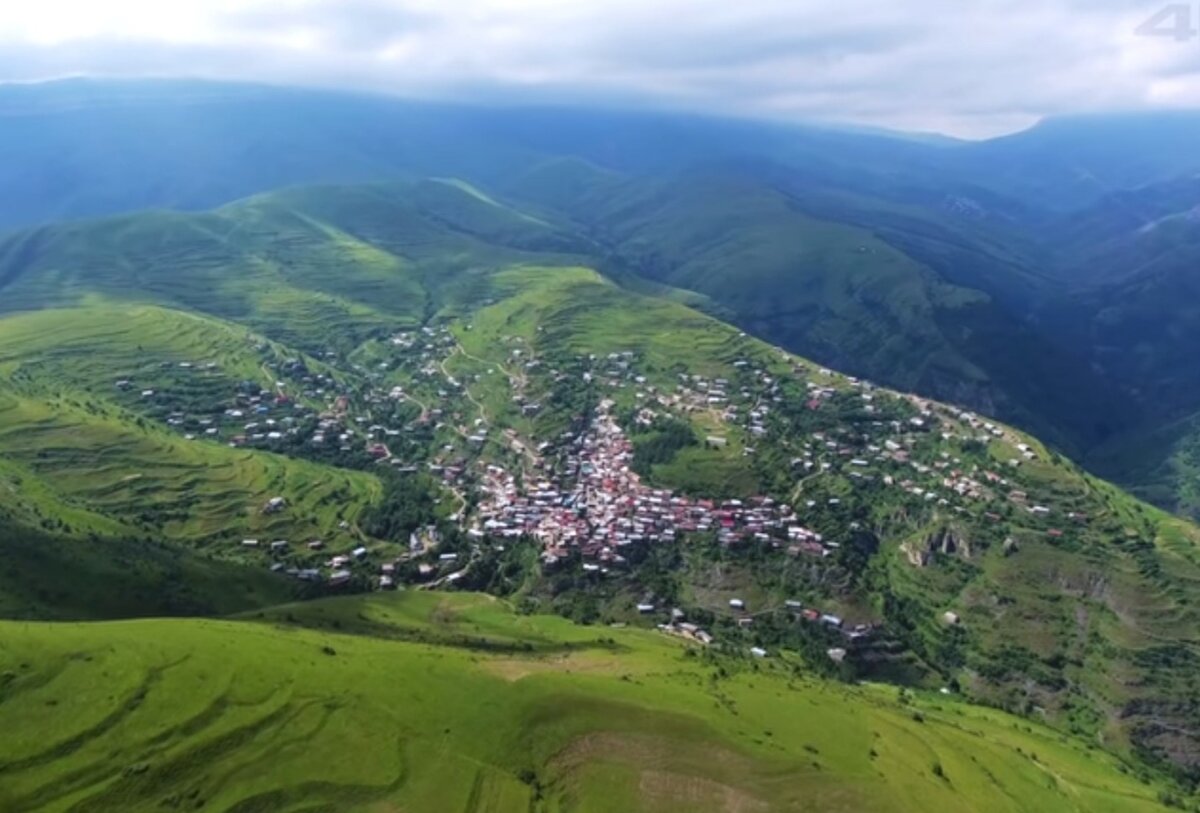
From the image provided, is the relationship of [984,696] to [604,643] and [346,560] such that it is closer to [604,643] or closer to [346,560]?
[604,643]

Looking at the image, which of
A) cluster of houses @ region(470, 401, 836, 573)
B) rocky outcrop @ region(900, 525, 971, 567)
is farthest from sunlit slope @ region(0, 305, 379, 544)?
rocky outcrop @ region(900, 525, 971, 567)

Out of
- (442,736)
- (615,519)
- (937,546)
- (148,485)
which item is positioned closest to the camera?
(442,736)

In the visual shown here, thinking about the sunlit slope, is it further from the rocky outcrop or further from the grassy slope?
the rocky outcrop

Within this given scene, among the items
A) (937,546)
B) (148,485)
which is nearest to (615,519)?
(937,546)

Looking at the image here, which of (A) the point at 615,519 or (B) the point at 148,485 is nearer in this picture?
(B) the point at 148,485

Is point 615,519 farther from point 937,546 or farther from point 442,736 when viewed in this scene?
point 442,736

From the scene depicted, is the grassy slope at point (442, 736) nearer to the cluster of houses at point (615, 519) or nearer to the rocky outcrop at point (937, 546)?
the cluster of houses at point (615, 519)

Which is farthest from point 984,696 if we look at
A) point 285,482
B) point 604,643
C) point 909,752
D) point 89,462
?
point 89,462

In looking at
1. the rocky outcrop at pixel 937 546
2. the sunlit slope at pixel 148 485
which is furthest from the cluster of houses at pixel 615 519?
the sunlit slope at pixel 148 485

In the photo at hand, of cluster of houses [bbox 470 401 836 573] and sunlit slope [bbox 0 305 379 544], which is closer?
sunlit slope [bbox 0 305 379 544]

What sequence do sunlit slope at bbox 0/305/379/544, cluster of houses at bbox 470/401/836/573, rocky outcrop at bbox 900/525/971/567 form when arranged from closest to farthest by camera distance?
sunlit slope at bbox 0/305/379/544, cluster of houses at bbox 470/401/836/573, rocky outcrop at bbox 900/525/971/567
